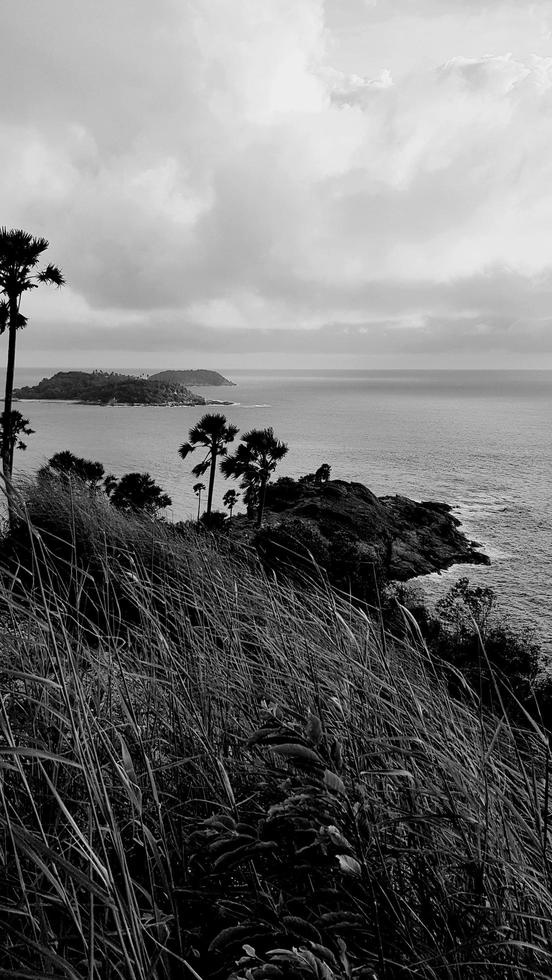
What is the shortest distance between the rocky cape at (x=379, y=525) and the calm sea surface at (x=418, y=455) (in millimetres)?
2228

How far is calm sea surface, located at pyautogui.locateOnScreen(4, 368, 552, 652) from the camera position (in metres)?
45.6

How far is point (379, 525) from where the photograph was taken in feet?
151

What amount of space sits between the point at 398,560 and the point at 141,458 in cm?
6017

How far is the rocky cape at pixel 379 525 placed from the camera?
42.1m

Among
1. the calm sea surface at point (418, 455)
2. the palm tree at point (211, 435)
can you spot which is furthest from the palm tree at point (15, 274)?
the palm tree at point (211, 435)

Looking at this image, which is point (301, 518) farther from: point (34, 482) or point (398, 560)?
point (34, 482)

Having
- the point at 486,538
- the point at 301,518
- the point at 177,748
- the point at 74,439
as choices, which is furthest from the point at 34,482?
the point at 74,439

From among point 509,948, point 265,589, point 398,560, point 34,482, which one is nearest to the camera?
point 509,948

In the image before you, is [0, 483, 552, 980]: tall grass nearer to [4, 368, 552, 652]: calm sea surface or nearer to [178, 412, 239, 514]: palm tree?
[4, 368, 552, 652]: calm sea surface

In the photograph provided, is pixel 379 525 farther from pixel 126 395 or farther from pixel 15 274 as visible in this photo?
pixel 126 395

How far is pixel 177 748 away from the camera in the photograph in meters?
1.61

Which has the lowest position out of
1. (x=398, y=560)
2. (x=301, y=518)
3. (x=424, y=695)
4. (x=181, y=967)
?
(x=398, y=560)

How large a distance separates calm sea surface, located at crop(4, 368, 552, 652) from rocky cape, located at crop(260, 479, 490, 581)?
2228 millimetres

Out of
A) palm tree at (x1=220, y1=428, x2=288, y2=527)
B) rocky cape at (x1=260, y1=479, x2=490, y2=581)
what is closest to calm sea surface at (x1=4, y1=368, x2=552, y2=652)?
rocky cape at (x1=260, y1=479, x2=490, y2=581)
